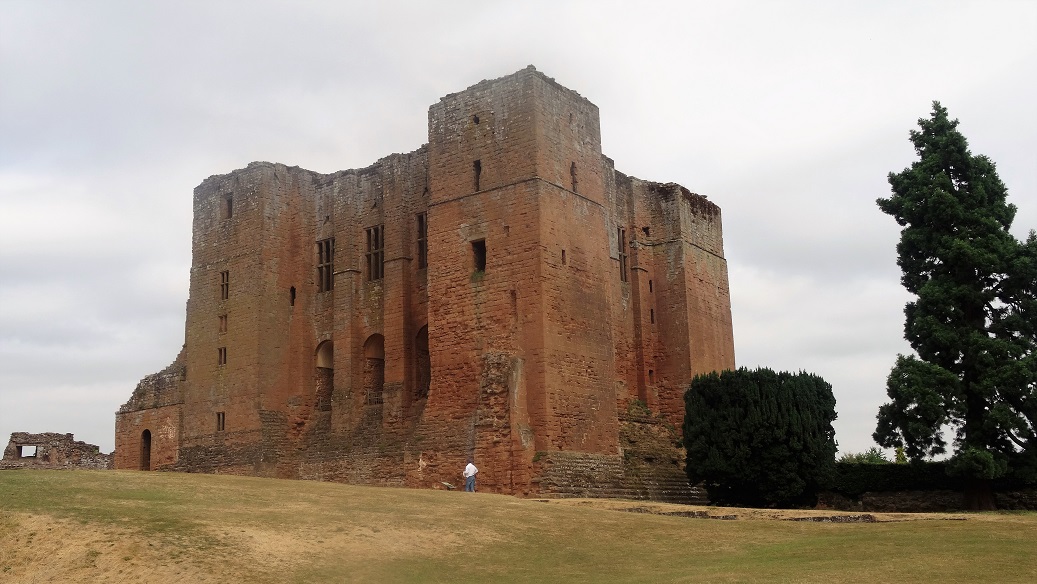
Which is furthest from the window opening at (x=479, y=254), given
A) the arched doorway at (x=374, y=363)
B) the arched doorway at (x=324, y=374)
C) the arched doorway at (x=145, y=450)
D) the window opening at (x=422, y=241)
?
the arched doorway at (x=145, y=450)

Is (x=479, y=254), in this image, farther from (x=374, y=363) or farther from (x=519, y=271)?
(x=374, y=363)

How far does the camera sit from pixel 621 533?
18.4 metres

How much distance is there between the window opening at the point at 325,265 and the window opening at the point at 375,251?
1.60 meters

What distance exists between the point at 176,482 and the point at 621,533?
9.12 meters

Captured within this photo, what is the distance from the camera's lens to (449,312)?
28.9 m

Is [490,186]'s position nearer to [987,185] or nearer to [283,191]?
[283,191]

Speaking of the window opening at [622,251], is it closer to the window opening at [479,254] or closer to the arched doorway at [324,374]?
the window opening at [479,254]

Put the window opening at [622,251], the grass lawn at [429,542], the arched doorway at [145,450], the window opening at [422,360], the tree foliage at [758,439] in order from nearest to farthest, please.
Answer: the grass lawn at [429,542]
the tree foliage at [758,439]
the window opening at [422,360]
the window opening at [622,251]
the arched doorway at [145,450]

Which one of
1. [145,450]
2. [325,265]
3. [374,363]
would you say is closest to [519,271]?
[374,363]

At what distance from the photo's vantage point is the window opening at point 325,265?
3500 cm

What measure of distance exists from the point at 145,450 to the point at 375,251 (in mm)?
10923

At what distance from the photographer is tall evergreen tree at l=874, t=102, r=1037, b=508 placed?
25781 mm

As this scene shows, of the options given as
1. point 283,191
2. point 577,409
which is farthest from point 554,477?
point 283,191

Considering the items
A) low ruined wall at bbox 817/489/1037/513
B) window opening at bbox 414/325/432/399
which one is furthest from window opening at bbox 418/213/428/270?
low ruined wall at bbox 817/489/1037/513
